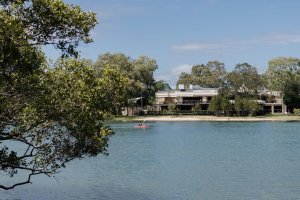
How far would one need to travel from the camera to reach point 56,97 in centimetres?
1410

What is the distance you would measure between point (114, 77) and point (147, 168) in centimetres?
2224

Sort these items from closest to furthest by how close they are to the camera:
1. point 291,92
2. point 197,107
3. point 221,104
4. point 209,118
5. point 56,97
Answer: point 56,97 < point 221,104 < point 209,118 < point 291,92 < point 197,107

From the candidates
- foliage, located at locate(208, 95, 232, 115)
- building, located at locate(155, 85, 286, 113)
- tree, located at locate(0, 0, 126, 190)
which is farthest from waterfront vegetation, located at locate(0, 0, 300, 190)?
building, located at locate(155, 85, 286, 113)

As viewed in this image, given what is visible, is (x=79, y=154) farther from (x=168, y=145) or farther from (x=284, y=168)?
(x=168, y=145)

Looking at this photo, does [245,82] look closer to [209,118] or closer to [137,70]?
[209,118]

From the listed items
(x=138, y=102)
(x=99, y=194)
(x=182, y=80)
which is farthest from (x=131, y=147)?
(x=182, y=80)

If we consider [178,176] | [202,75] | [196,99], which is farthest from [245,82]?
[178,176]

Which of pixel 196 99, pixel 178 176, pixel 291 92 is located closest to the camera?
pixel 178 176

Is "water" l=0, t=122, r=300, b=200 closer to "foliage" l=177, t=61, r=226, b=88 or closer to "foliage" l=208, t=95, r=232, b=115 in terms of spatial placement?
"foliage" l=208, t=95, r=232, b=115

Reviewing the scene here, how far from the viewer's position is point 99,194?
2539cm

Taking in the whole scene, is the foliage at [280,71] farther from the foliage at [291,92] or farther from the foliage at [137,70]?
the foliage at [137,70]

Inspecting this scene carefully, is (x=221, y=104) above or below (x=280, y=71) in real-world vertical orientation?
below

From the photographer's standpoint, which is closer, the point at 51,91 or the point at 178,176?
the point at 51,91

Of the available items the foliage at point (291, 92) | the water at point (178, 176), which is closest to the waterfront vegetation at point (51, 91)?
the water at point (178, 176)
